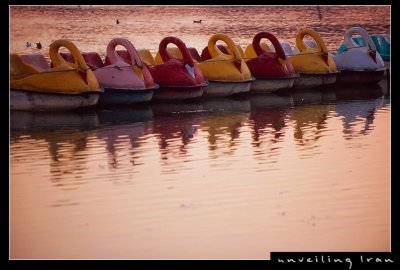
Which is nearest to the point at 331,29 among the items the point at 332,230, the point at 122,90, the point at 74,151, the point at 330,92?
the point at 330,92

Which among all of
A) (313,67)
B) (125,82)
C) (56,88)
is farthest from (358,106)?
(56,88)

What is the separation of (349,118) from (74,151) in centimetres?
399

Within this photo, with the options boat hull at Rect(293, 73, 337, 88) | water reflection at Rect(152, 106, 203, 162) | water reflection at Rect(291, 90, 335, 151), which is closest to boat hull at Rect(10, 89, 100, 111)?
water reflection at Rect(152, 106, 203, 162)

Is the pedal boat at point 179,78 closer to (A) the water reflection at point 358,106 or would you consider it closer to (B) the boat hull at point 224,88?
(B) the boat hull at point 224,88

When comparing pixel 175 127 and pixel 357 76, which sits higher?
pixel 175 127

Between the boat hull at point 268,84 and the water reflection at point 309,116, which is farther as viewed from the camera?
the boat hull at point 268,84

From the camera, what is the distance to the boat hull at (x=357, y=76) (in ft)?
59.6

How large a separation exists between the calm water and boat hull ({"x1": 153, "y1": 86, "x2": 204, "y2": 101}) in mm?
129

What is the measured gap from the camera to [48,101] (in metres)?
14.4

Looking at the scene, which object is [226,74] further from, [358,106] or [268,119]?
[268,119]

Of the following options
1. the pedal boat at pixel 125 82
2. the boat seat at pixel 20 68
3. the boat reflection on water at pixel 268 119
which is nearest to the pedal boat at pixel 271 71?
the boat reflection on water at pixel 268 119

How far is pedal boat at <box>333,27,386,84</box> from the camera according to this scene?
18172mm

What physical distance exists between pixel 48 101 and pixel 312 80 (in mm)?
4917

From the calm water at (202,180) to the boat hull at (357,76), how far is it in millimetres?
2162
